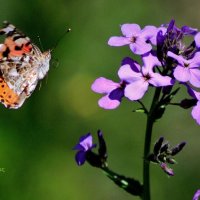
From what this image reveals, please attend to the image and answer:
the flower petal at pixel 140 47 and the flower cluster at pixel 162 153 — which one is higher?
the flower petal at pixel 140 47

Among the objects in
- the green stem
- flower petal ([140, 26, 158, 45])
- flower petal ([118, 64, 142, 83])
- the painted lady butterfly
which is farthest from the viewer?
the painted lady butterfly

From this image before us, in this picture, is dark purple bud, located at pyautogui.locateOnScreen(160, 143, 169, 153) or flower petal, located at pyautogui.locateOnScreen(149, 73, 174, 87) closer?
flower petal, located at pyautogui.locateOnScreen(149, 73, 174, 87)

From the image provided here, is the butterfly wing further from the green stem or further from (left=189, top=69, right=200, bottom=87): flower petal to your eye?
(left=189, top=69, right=200, bottom=87): flower petal

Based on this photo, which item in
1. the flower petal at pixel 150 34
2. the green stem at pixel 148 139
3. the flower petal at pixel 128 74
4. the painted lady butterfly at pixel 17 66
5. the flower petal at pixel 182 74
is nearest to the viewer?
the flower petal at pixel 182 74

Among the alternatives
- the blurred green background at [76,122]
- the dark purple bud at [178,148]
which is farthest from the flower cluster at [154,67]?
the blurred green background at [76,122]

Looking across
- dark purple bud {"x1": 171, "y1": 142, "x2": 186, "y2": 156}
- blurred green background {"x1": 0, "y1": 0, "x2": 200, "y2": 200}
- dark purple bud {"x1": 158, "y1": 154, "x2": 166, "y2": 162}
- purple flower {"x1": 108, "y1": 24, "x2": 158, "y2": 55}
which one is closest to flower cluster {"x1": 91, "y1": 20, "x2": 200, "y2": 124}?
purple flower {"x1": 108, "y1": 24, "x2": 158, "y2": 55}

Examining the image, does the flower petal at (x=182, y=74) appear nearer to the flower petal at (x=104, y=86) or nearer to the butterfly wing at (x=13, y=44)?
the flower petal at (x=104, y=86)

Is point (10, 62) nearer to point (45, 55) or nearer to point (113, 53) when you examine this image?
point (45, 55)
